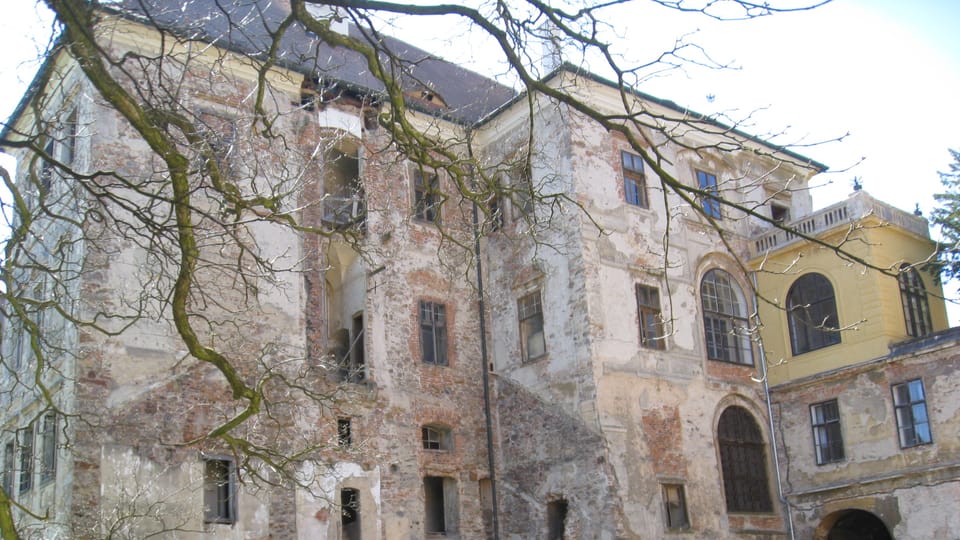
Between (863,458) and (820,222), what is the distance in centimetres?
516

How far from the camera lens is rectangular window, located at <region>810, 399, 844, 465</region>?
20281 mm

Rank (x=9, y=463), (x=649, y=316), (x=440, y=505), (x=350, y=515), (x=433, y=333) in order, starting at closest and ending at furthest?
(x=350, y=515), (x=9, y=463), (x=440, y=505), (x=649, y=316), (x=433, y=333)

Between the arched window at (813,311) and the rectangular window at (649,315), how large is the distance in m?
2.98

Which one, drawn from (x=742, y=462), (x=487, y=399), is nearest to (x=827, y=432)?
(x=742, y=462)

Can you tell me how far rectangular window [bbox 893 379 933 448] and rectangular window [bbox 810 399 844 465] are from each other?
4.43ft

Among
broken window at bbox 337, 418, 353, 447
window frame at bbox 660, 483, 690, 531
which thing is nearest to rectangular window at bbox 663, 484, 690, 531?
window frame at bbox 660, 483, 690, 531

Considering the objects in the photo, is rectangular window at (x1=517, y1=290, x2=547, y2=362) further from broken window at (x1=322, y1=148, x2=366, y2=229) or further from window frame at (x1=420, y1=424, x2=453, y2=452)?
broken window at (x1=322, y1=148, x2=366, y2=229)

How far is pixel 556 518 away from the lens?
19188mm

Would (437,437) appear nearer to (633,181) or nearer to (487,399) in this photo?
(487,399)

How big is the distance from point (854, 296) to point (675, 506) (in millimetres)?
5747

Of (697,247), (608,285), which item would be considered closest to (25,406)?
(608,285)

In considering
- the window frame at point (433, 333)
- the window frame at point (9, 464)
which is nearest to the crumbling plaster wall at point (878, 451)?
the window frame at point (433, 333)

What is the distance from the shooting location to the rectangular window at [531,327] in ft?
66.8

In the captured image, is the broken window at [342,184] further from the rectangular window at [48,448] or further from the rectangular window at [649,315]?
the rectangular window at [48,448]
